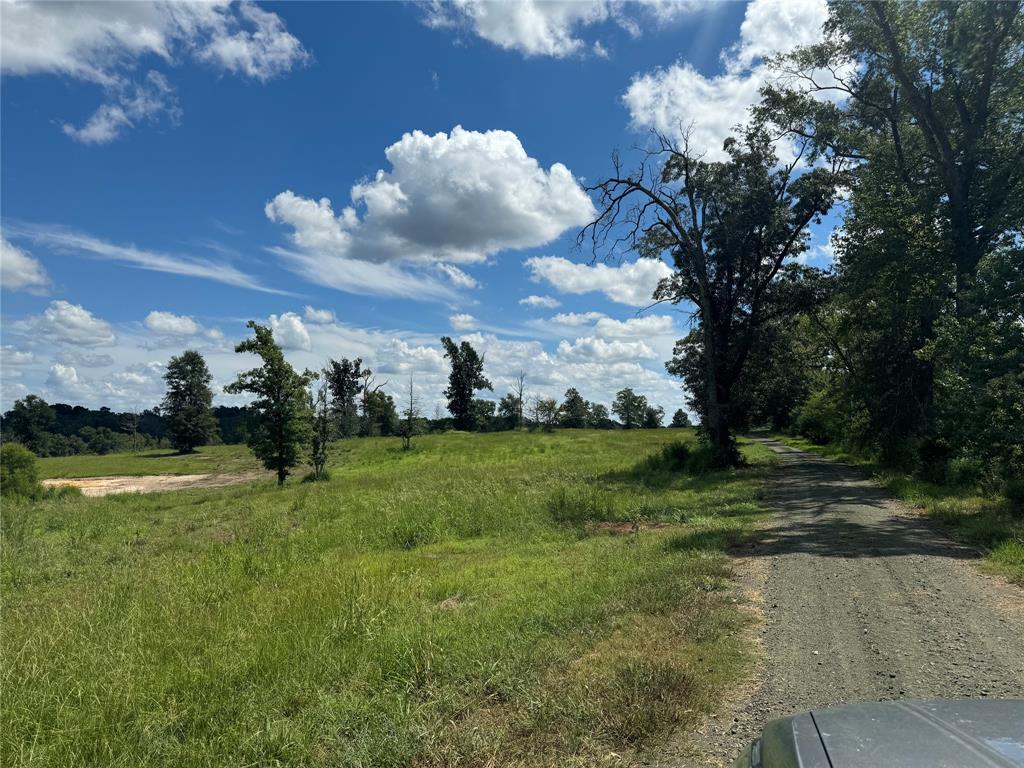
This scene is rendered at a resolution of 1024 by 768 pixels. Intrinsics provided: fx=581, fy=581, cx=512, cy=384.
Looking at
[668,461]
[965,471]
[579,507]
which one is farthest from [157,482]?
[965,471]

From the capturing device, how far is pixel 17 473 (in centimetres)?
2984

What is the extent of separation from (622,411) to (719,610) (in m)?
128

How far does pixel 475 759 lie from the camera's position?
3.99 m

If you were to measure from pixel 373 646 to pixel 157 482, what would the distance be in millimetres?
47608

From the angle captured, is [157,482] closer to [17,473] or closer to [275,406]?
[17,473]

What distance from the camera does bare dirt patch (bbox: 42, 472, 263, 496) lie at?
4025 centimetres

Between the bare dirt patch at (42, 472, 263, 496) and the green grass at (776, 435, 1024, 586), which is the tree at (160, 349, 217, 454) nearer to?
the bare dirt patch at (42, 472, 263, 496)

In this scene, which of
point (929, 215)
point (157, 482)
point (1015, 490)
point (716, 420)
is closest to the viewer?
point (1015, 490)

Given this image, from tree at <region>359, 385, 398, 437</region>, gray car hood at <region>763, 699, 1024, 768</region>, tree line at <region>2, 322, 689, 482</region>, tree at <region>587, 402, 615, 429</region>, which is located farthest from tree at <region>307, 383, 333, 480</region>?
tree at <region>587, 402, 615, 429</region>

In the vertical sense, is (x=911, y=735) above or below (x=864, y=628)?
above

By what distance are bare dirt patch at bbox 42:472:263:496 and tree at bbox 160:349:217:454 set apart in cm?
3191

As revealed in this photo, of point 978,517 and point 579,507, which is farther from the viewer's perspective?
point 579,507

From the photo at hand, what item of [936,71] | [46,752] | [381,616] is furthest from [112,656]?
[936,71]

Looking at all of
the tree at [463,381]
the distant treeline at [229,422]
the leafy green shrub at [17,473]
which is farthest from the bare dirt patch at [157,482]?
the tree at [463,381]
